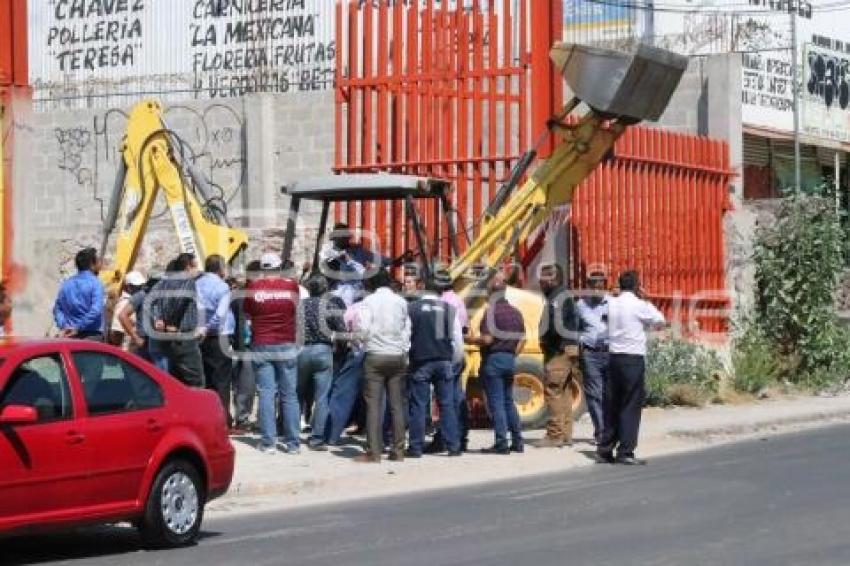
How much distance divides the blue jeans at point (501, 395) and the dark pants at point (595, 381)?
94 cm

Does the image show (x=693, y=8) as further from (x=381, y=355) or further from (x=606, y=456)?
(x=381, y=355)

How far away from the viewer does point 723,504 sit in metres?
13.9

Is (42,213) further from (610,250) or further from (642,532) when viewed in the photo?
(642,532)

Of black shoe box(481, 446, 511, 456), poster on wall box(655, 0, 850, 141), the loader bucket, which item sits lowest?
black shoe box(481, 446, 511, 456)

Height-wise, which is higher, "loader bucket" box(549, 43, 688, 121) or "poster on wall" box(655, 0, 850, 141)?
"poster on wall" box(655, 0, 850, 141)

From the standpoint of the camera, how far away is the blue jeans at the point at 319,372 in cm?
1805

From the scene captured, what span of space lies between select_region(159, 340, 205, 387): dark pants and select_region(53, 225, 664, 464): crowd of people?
0.04 ft

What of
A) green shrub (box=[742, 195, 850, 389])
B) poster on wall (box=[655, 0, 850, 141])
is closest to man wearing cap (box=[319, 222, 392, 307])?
green shrub (box=[742, 195, 850, 389])

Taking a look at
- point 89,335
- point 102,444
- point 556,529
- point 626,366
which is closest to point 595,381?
point 626,366

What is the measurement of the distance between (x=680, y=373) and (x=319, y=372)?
6.61 m

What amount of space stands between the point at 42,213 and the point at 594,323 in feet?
48.7

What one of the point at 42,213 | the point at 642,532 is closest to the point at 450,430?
the point at 642,532

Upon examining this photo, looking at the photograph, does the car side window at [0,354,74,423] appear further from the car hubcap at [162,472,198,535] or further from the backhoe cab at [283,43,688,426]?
the backhoe cab at [283,43,688,426]

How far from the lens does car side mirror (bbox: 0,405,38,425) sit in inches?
427
